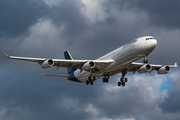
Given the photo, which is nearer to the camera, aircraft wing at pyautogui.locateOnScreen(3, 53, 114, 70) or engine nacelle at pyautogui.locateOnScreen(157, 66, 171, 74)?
aircraft wing at pyautogui.locateOnScreen(3, 53, 114, 70)

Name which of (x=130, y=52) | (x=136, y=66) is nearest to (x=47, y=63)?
(x=130, y=52)

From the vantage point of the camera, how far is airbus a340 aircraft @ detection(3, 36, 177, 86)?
1722 inches

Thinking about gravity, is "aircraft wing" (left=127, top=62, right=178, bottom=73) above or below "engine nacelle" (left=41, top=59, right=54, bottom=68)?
above

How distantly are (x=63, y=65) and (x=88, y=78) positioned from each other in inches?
215

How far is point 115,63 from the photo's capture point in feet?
155

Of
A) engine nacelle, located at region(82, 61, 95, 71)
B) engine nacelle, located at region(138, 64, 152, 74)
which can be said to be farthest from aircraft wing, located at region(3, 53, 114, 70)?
engine nacelle, located at region(138, 64, 152, 74)

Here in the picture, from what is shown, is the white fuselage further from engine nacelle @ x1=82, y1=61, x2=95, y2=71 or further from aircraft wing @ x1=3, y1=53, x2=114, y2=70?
engine nacelle @ x1=82, y1=61, x2=95, y2=71

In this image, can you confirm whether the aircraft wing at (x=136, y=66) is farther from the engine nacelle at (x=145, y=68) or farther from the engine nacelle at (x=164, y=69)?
Result: the engine nacelle at (x=145, y=68)

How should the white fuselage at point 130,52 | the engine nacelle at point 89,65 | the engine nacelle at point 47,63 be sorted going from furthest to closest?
the engine nacelle at point 89,65 < the engine nacelle at point 47,63 < the white fuselage at point 130,52

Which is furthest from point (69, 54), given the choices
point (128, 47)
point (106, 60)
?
point (128, 47)

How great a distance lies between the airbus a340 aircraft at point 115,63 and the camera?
1722 inches

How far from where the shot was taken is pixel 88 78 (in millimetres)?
51688

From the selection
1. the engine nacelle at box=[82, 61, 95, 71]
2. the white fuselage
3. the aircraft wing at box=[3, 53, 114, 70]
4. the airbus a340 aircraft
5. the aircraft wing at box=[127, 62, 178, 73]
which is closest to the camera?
the white fuselage

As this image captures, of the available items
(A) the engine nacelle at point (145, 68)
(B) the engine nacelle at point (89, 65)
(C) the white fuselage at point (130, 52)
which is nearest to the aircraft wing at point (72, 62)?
(B) the engine nacelle at point (89, 65)
